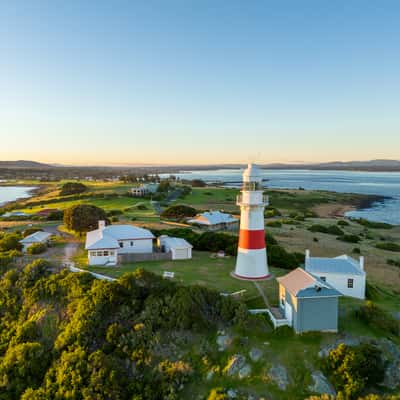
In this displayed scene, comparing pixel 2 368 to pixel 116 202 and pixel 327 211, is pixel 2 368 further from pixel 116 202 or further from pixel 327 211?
pixel 327 211

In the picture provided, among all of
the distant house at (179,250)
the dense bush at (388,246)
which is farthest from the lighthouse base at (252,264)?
the dense bush at (388,246)

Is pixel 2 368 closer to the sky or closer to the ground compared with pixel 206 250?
closer to the ground

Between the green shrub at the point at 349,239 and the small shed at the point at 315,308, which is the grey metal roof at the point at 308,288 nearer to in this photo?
the small shed at the point at 315,308

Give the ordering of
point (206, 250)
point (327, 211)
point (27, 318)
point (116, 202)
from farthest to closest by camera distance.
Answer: point (327, 211) < point (116, 202) < point (206, 250) < point (27, 318)

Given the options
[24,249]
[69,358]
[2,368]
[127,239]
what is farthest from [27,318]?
[24,249]

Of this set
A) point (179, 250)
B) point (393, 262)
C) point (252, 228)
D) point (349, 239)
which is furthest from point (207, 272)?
point (349, 239)

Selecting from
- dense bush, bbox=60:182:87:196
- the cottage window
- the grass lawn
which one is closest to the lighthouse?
the grass lawn
